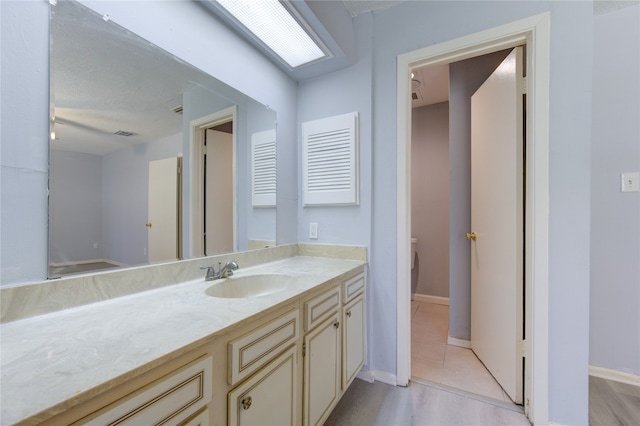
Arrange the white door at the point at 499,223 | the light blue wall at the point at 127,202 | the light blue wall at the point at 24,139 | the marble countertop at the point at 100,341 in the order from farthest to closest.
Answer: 1. the white door at the point at 499,223
2. the light blue wall at the point at 127,202
3. the light blue wall at the point at 24,139
4. the marble countertop at the point at 100,341

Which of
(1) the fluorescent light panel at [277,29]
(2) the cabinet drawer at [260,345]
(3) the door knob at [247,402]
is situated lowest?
(3) the door knob at [247,402]

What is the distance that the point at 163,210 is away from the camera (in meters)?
1.22

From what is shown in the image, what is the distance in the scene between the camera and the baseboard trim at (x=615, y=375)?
1.68 meters

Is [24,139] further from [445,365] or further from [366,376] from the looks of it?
[445,365]

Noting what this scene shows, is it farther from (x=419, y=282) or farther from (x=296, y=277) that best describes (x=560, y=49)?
(x=419, y=282)

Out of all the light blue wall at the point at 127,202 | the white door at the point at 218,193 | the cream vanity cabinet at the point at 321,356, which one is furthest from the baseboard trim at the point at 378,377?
the light blue wall at the point at 127,202

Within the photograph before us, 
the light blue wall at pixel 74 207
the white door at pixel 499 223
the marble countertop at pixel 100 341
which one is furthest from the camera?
the white door at pixel 499 223

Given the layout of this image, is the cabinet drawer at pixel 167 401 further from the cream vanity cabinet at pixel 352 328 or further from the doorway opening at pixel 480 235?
the doorway opening at pixel 480 235

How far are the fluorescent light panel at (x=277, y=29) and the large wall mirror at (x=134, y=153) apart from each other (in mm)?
359

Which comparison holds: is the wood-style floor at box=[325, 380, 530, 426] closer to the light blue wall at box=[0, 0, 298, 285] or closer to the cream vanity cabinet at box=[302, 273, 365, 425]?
the cream vanity cabinet at box=[302, 273, 365, 425]

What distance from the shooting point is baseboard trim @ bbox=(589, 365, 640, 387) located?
1.68 meters

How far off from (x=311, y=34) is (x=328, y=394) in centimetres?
192

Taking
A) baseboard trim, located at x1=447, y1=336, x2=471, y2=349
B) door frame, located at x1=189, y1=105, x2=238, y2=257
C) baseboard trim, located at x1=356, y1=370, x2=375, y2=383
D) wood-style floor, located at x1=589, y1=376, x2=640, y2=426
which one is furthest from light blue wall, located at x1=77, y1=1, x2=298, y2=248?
wood-style floor, located at x1=589, y1=376, x2=640, y2=426

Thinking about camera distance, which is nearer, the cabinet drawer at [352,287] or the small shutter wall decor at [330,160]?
the cabinet drawer at [352,287]
